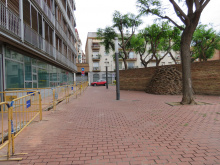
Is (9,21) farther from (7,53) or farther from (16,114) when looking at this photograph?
(16,114)

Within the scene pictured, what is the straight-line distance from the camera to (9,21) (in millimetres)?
7488

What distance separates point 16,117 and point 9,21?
5.98m

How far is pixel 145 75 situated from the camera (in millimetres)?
17438

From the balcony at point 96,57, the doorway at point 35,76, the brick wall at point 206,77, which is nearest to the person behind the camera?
the doorway at point 35,76

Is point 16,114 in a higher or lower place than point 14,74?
lower

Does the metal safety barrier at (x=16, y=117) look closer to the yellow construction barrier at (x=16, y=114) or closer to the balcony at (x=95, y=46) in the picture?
the yellow construction barrier at (x=16, y=114)

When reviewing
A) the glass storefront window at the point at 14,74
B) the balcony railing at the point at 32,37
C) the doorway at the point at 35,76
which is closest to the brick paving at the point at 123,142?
the glass storefront window at the point at 14,74

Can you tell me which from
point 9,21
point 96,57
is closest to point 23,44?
point 9,21

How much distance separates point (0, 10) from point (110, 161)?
25.4 feet

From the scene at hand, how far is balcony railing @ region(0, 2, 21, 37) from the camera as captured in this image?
6807mm

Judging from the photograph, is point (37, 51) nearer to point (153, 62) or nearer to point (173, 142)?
point (173, 142)

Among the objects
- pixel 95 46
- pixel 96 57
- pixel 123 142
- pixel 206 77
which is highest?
pixel 95 46

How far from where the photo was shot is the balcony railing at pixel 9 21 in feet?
22.3

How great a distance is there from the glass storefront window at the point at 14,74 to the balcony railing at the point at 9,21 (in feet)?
5.20
